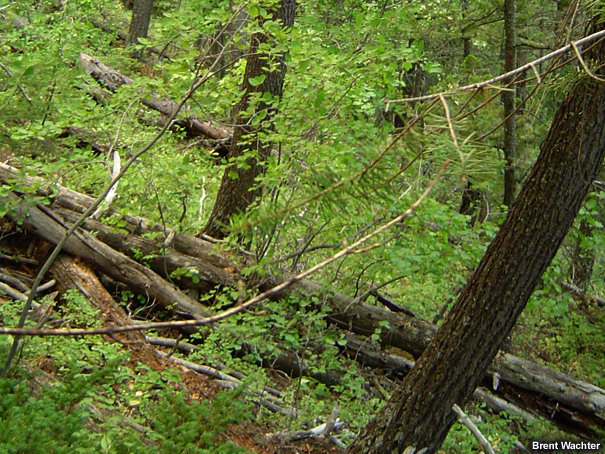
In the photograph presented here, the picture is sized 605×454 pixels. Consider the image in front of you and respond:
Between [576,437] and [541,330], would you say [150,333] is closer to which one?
[576,437]

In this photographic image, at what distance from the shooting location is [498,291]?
4137 mm

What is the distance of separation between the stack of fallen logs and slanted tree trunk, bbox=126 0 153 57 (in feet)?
36.5

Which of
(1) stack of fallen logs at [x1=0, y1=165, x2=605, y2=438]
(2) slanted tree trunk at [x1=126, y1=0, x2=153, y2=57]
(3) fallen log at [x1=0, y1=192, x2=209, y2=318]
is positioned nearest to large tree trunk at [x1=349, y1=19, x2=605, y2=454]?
(1) stack of fallen logs at [x1=0, y1=165, x2=605, y2=438]

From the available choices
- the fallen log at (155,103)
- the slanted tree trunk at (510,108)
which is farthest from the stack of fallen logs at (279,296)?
the fallen log at (155,103)

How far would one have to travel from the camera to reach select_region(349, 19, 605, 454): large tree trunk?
12.8 feet

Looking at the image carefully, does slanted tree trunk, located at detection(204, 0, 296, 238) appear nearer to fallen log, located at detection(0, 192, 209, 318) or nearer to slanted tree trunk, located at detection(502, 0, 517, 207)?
fallen log, located at detection(0, 192, 209, 318)

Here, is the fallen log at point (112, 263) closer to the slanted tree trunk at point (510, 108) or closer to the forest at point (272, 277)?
the forest at point (272, 277)

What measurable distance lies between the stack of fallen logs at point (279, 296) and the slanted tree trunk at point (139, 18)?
11112 mm

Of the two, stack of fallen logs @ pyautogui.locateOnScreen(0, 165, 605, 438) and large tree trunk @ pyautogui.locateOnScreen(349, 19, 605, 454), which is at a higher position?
large tree trunk @ pyautogui.locateOnScreen(349, 19, 605, 454)

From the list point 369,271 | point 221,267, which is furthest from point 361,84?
point 221,267

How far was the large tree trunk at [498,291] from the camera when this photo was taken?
153 inches

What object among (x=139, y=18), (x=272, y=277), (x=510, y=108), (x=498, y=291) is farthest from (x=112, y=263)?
(x=139, y=18)

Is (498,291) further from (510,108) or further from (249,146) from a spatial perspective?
(510,108)

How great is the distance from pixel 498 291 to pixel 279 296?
3024mm
